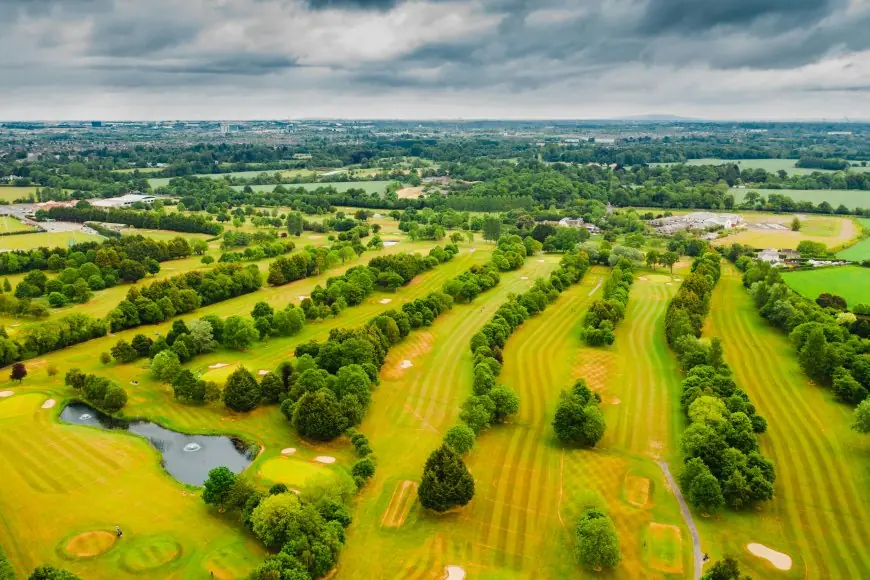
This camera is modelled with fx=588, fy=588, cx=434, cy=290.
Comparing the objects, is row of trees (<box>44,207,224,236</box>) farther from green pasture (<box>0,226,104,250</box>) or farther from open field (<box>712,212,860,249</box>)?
open field (<box>712,212,860,249</box>)

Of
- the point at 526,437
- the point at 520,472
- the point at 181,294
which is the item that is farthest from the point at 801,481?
the point at 181,294

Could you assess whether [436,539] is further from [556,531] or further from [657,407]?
[657,407]

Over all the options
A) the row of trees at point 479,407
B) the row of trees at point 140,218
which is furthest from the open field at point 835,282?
the row of trees at point 140,218

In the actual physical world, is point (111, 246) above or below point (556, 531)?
above

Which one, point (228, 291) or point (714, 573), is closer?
point (714, 573)

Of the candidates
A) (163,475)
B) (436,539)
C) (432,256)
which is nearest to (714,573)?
(436,539)

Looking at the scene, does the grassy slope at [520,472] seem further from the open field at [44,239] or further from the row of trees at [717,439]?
the open field at [44,239]

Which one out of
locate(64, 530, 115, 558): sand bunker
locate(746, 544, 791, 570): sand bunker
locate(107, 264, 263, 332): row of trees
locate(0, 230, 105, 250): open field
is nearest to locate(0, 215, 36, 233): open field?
locate(0, 230, 105, 250): open field

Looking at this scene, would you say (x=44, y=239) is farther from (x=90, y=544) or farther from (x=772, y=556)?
(x=772, y=556)
